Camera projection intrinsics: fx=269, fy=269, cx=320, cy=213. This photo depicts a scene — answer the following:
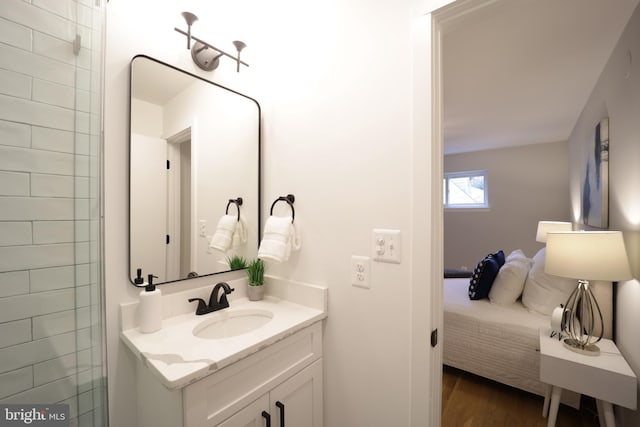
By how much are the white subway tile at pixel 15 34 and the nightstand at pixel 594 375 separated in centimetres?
261

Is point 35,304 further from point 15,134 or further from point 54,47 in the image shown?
point 54,47

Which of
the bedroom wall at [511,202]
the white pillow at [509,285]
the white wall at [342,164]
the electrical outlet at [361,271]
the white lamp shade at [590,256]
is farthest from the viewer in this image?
the bedroom wall at [511,202]

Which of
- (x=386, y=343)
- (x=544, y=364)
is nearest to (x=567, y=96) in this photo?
(x=544, y=364)

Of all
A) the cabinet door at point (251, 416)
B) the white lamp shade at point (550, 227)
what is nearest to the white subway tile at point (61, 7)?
the cabinet door at point (251, 416)

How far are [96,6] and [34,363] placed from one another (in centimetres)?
114

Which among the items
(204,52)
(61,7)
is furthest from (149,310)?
(204,52)

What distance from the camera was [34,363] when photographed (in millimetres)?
803

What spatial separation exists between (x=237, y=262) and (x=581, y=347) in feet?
6.62

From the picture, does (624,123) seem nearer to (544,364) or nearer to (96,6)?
(544,364)

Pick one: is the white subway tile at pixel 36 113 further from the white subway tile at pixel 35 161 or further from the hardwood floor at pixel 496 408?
the hardwood floor at pixel 496 408

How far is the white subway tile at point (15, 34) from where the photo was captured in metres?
0.74

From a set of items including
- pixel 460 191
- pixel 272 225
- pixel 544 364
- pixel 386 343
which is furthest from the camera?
pixel 460 191

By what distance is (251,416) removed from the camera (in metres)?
0.91

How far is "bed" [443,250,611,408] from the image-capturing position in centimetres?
188
